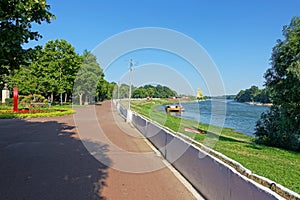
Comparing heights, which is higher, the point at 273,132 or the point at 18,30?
the point at 18,30

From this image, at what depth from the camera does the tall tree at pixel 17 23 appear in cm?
543

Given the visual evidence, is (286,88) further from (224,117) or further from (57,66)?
(57,66)

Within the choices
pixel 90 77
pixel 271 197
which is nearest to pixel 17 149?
pixel 271 197

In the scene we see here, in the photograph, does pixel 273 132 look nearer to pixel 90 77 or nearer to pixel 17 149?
pixel 17 149

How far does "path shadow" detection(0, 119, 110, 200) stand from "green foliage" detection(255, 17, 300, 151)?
10.9 metres

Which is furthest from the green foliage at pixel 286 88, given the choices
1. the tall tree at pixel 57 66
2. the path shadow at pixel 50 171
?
the tall tree at pixel 57 66

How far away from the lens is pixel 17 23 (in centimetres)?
582

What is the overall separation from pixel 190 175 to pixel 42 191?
3.16 m

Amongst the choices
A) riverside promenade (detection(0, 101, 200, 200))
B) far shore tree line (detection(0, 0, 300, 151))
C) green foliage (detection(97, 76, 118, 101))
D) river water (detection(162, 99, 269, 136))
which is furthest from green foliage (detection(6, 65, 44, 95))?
riverside promenade (detection(0, 101, 200, 200))

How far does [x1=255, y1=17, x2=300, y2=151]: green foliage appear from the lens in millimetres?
14539

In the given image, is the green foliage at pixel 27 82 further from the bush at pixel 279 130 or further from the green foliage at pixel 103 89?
the bush at pixel 279 130

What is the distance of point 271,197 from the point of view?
306 cm

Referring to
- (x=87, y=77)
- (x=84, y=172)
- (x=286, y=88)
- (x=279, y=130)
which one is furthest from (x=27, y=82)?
(x=84, y=172)

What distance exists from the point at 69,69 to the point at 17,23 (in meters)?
37.0
